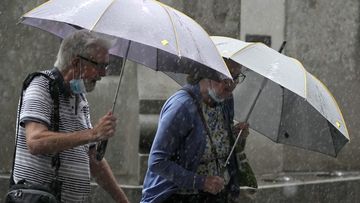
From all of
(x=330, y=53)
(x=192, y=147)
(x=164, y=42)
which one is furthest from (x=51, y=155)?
(x=330, y=53)

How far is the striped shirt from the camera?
13.6ft

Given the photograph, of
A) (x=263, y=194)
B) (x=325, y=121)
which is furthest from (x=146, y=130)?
(x=325, y=121)

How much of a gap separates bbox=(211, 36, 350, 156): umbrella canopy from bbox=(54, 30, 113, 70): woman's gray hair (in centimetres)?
107

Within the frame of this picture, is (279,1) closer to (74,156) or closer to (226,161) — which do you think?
(226,161)

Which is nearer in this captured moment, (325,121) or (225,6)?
(325,121)

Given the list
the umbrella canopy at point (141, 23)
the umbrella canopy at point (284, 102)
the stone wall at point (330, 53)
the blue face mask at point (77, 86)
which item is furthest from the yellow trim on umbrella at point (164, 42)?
the stone wall at point (330, 53)

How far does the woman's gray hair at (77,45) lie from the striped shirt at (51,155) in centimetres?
7

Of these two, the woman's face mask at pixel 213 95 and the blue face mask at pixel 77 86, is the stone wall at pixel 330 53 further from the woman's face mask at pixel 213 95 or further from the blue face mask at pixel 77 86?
the blue face mask at pixel 77 86

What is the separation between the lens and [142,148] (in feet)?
28.7

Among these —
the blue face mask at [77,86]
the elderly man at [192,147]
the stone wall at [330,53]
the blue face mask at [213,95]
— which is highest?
the blue face mask at [77,86]

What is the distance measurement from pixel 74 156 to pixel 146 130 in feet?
14.2

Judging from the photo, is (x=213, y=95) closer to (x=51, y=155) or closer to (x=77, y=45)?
(x=77, y=45)

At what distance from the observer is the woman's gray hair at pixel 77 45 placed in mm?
4289

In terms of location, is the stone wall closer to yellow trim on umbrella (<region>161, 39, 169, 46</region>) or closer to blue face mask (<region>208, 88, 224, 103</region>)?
blue face mask (<region>208, 88, 224, 103</region>)
